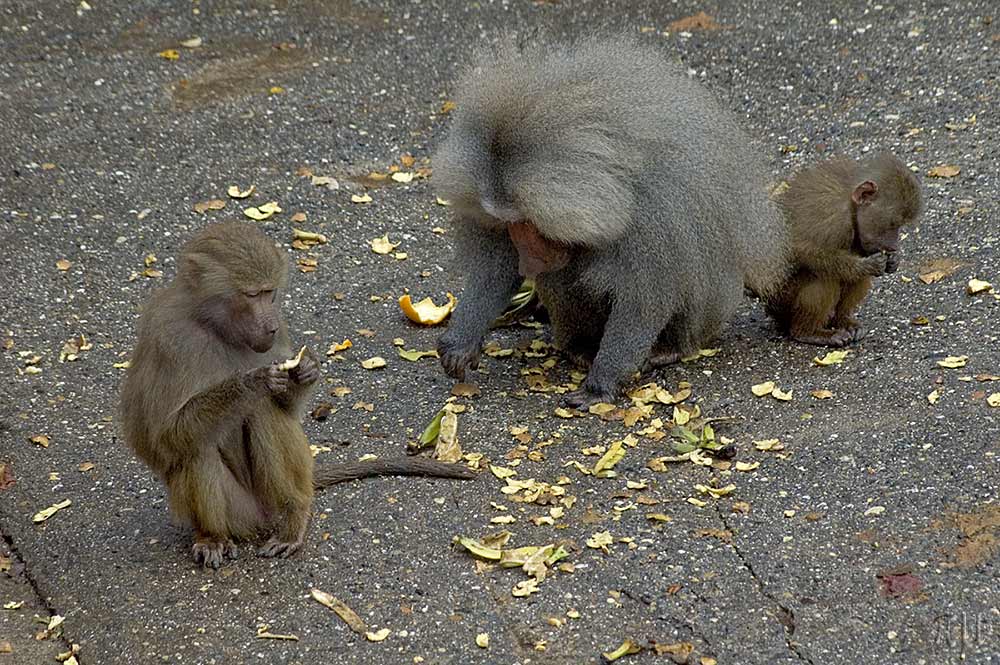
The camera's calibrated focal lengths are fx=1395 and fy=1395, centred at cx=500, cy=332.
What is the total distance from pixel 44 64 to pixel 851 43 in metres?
5.47

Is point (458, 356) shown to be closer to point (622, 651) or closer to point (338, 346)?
point (338, 346)

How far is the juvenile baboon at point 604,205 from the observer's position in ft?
17.8

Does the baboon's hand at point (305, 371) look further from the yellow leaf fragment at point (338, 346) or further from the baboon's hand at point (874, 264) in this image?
the baboon's hand at point (874, 264)

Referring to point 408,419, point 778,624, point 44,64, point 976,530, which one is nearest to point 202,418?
point 408,419

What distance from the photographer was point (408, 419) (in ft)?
19.7

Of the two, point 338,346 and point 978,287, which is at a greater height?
point 978,287

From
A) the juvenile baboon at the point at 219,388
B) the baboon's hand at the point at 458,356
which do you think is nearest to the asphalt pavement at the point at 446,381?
the baboon's hand at the point at 458,356

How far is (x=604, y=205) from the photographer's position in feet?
18.0

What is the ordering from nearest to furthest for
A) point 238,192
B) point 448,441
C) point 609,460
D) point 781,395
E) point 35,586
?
point 35,586, point 609,460, point 448,441, point 781,395, point 238,192

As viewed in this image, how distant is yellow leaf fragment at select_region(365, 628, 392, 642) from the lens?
455cm

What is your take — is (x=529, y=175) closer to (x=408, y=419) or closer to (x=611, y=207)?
(x=611, y=207)

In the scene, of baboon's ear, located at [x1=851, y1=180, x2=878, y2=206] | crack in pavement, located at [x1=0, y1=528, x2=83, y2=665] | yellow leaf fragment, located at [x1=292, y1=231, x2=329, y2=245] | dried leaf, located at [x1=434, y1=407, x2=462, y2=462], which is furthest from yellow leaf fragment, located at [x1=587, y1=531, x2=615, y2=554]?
yellow leaf fragment, located at [x1=292, y1=231, x2=329, y2=245]

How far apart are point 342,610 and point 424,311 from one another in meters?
2.40

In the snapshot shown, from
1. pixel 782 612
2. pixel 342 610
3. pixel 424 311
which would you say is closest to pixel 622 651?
pixel 782 612
